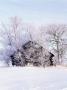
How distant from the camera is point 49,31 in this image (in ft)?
38.5

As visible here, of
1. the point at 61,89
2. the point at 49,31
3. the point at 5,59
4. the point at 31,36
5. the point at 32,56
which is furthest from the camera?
the point at 49,31

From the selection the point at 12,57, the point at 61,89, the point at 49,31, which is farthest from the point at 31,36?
the point at 61,89

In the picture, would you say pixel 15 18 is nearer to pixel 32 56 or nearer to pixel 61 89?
pixel 32 56

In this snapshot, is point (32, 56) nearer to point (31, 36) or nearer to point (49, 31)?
point (31, 36)

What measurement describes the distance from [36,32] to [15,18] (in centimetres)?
132

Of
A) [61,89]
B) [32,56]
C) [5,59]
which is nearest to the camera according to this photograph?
[61,89]

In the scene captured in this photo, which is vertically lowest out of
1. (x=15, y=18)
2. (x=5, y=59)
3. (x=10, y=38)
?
(x=5, y=59)

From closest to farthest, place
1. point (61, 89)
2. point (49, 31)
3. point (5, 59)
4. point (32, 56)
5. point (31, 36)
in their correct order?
point (61, 89), point (32, 56), point (5, 59), point (31, 36), point (49, 31)

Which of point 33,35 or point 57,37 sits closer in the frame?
point 33,35

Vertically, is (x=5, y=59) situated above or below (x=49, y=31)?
below

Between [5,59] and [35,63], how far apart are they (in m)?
1.78

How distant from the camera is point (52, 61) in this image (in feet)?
30.2

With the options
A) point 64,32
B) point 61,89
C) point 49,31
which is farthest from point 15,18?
point 61,89

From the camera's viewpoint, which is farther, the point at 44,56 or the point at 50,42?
the point at 50,42
